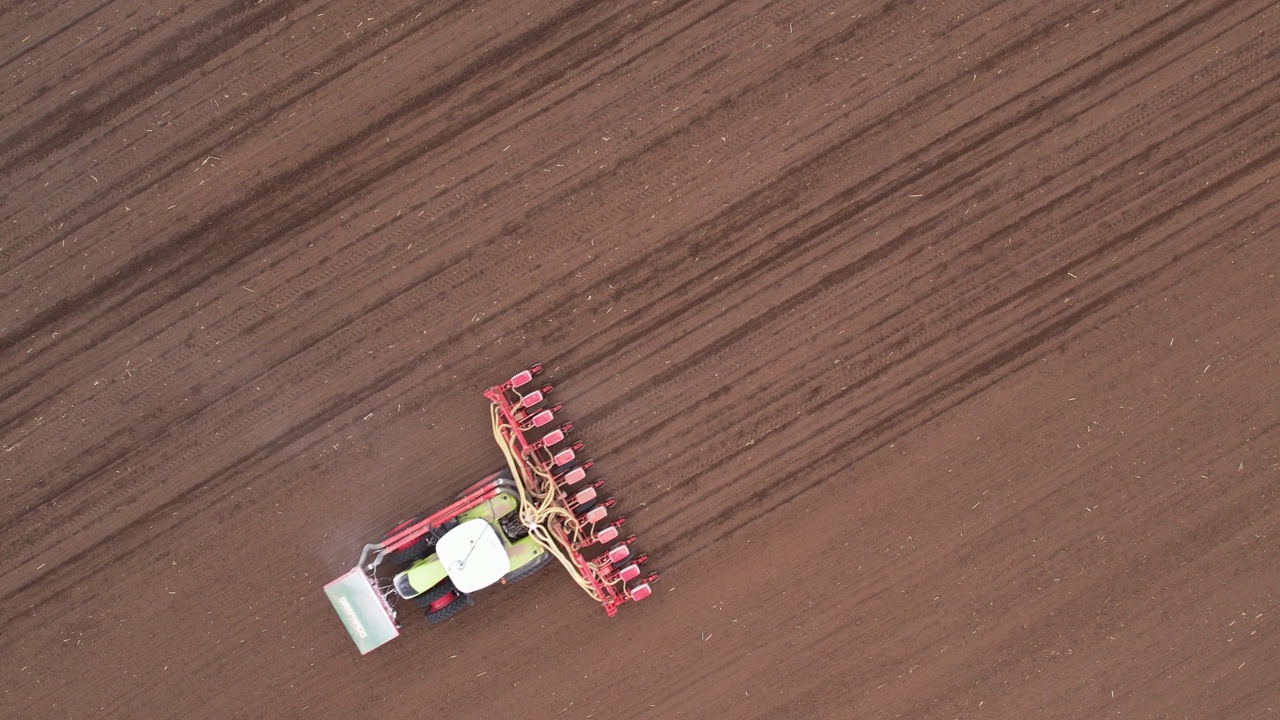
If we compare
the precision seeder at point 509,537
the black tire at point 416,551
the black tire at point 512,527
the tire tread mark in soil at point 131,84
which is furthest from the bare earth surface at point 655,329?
the black tire at point 512,527

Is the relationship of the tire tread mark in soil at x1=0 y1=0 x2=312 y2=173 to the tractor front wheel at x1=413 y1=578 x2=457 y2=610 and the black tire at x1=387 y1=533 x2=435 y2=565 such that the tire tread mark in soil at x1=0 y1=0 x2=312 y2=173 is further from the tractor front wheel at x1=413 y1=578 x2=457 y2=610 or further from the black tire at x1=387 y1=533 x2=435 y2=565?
the tractor front wheel at x1=413 y1=578 x2=457 y2=610

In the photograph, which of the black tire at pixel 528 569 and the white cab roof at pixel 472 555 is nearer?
the white cab roof at pixel 472 555

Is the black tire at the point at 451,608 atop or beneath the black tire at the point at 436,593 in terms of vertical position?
beneath

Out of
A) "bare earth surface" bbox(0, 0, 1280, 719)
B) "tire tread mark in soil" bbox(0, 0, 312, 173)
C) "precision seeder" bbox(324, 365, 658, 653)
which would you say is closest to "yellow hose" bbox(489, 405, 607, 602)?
"precision seeder" bbox(324, 365, 658, 653)

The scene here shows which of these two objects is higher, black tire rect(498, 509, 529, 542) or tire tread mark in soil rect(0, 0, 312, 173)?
tire tread mark in soil rect(0, 0, 312, 173)

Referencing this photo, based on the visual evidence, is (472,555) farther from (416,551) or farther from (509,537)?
(416,551)

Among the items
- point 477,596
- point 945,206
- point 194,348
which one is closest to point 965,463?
point 945,206

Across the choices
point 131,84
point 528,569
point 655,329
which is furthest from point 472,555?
point 131,84

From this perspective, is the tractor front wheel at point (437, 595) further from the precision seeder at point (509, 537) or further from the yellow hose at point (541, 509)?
the yellow hose at point (541, 509)
